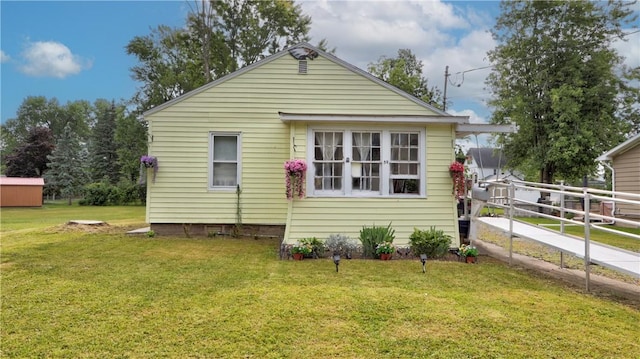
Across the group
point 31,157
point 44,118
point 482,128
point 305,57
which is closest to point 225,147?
point 305,57

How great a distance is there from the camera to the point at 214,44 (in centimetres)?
2283

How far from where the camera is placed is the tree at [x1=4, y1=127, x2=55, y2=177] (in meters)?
36.0

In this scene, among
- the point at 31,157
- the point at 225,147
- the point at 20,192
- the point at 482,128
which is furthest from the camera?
the point at 31,157

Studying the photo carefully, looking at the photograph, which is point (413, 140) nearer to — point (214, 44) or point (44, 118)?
point (214, 44)

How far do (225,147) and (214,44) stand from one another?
16.3 meters

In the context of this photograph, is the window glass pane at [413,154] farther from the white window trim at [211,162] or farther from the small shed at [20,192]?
the small shed at [20,192]

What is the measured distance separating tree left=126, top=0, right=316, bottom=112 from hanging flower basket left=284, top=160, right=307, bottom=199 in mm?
17333

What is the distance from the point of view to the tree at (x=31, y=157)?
118ft

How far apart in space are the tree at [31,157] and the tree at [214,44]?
19.7 metres

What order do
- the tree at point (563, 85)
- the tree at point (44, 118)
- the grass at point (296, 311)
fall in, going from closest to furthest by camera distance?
the grass at point (296, 311)
the tree at point (563, 85)
the tree at point (44, 118)

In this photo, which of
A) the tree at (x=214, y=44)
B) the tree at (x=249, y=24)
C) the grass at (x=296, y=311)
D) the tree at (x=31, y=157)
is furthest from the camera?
the tree at (x=31, y=157)

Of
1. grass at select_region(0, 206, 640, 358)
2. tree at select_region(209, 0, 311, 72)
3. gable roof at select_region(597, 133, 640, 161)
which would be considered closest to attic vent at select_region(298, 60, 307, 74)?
grass at select_region(0, 206, 640, 358)

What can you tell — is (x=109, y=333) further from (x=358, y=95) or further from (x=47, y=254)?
(x=358, y=95)

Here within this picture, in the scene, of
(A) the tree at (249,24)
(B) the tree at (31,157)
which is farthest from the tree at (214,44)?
(B) the tree at (31,157)
